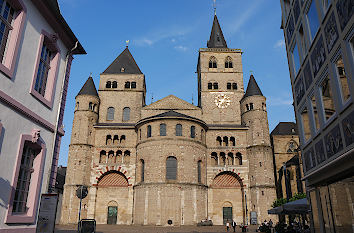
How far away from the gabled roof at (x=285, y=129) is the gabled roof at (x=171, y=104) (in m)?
18.0

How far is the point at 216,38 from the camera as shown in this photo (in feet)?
179

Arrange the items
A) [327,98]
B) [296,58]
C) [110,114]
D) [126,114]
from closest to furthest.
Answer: [327,98]
[296,58]
[110,114]
[126,114]

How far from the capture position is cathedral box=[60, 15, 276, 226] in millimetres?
33562

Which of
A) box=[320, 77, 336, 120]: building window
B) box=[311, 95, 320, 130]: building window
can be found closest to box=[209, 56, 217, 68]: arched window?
box=[311, 95, 320, 130]: building window

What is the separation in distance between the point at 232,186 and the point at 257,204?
401cm

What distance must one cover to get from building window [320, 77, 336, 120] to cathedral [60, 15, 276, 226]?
23720 millimetres

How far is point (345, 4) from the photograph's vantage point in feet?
28.2

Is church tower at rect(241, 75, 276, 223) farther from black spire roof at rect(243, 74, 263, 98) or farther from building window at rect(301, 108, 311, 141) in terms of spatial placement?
building window at rect(301, 108, 311, 141)

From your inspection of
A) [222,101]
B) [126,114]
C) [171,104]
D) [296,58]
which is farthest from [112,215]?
[296,58]

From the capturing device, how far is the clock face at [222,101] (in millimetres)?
44928

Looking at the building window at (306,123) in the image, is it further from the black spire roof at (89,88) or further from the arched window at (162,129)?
the black spire roof at (89,88)

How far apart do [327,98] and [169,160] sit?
25.3 meters

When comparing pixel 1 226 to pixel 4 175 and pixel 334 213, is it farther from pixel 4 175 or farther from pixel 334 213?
pixel 334 213

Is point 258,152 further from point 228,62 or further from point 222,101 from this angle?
point 228,62
